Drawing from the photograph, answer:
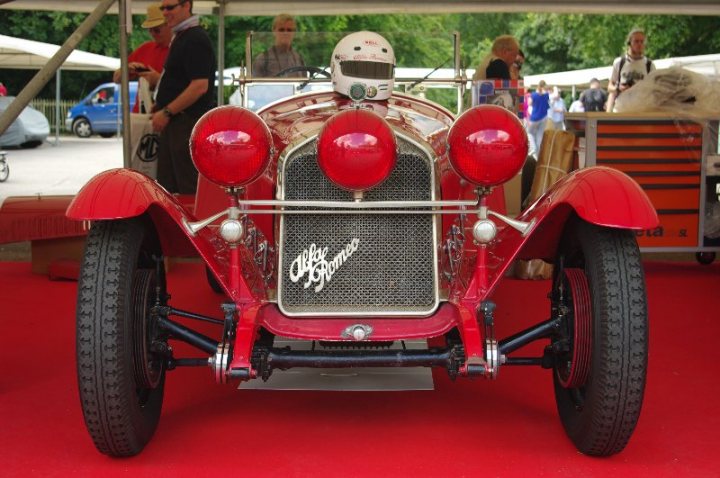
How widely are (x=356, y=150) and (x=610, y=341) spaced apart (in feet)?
3.28

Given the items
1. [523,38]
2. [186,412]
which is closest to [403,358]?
[186,412]

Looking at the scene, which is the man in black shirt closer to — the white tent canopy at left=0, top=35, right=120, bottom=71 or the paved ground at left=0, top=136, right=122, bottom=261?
the paved ground at left=0, top=136, right=122, bottom=261

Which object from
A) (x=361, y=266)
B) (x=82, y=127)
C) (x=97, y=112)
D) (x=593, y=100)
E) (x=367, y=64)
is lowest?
(x=82, y=127)

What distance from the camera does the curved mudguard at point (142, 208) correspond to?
9.62 feet

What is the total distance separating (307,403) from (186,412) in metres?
0.46

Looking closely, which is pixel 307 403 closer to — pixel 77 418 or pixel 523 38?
pixel 77 418

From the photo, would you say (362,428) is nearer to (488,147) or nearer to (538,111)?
(488,147)

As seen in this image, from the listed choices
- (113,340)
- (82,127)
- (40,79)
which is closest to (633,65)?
(40,79)

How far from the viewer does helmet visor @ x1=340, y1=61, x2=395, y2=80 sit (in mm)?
4090

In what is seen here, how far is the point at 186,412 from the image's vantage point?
351 centimetres

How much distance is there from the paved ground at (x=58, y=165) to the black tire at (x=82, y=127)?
0.83 metres

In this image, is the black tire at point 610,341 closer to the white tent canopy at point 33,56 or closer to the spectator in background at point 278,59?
the spectator in background at point 278,59

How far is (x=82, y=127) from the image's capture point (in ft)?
89.1

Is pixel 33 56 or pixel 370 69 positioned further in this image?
pixel 33 56
